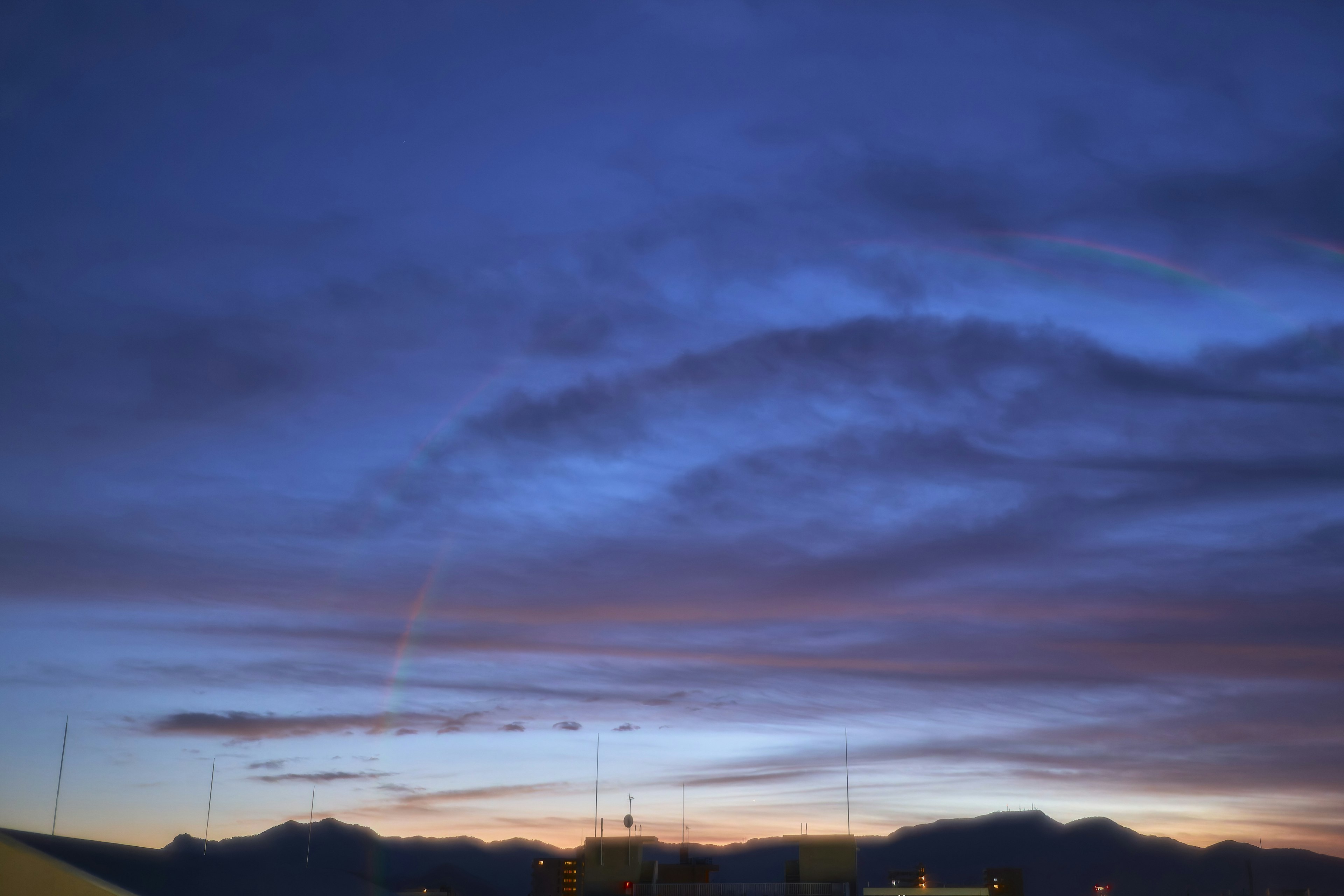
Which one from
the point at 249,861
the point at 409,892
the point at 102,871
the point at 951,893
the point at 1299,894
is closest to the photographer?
the point at 102,871

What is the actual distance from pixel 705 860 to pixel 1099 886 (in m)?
67.1

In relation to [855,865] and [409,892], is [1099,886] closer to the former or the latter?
[855,865]

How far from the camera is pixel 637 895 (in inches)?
4483

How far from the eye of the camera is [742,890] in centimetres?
11012

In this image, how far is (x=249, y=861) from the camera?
7175 centimetres

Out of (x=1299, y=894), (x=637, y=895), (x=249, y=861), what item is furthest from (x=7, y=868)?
(x=1299, y=894)

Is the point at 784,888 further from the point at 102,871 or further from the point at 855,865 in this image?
the point at 102,871

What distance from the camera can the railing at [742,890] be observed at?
109m

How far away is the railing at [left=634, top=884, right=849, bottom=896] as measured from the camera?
358 feet

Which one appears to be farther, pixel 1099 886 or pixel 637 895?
pixel 1099 886

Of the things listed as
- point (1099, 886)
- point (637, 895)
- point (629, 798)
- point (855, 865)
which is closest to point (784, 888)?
point (855, 865)

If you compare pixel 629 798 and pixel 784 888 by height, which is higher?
pixel 629 798

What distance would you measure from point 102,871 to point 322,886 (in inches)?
672

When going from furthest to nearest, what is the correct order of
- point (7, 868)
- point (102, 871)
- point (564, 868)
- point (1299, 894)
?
point (1299, 894) → point (564, 868) → point (102, 871) → point (7, 868)
